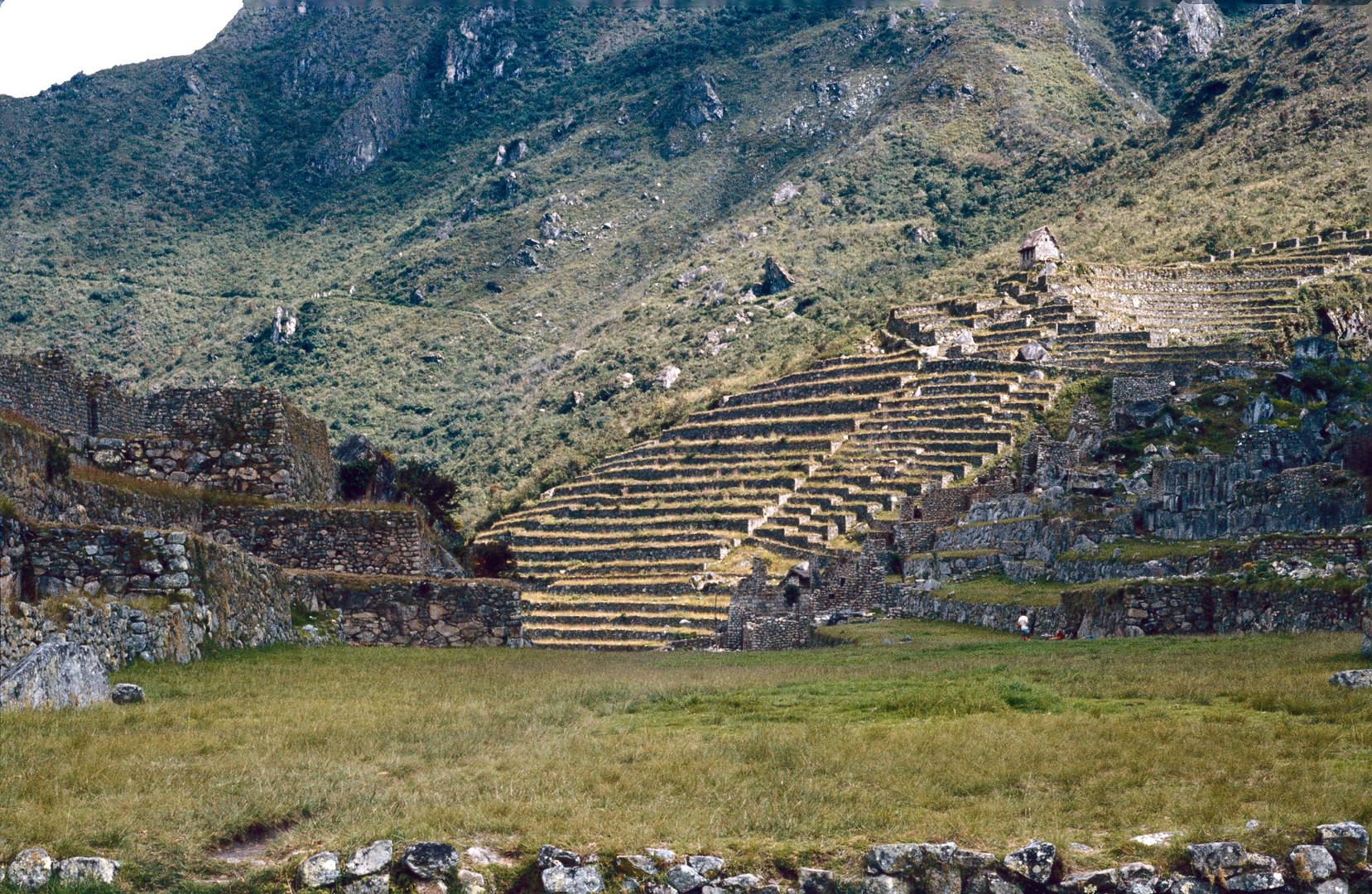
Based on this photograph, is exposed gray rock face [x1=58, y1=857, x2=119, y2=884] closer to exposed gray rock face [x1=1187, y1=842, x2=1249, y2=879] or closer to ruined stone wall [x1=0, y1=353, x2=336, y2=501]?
exposed gray rock face [x1=1187, y1=842, x2=1249, y2=879]

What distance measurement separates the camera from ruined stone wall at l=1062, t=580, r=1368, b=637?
19.1m

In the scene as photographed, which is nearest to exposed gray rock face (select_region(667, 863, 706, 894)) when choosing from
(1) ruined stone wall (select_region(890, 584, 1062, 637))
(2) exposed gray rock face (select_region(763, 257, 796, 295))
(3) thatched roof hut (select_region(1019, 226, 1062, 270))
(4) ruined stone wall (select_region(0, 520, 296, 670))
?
(4) ruined stone wall (select_region(0, 520, 296, 670))

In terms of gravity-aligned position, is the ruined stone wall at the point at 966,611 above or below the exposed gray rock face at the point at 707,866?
below

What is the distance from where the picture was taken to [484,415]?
11962 centimetres

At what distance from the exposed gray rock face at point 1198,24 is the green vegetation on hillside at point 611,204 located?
2.21 m

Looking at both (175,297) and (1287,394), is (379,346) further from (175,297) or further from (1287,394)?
(1287,394)

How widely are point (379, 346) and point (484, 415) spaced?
1343 centimetres

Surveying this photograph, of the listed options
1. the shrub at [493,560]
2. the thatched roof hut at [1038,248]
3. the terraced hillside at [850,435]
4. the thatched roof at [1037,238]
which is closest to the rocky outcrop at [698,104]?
the thatched roof at [1037,238]

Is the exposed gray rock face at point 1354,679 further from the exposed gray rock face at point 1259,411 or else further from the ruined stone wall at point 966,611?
the exposed gray rock face at point 1259,411

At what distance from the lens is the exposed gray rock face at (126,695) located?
37.0 feet

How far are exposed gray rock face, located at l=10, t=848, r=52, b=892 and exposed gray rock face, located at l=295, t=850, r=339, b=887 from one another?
1238mm

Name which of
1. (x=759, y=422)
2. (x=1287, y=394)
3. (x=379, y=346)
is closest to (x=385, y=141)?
(x=379, y=346)

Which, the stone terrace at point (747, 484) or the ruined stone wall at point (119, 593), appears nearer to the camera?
the ruined stone wall at point (119, 593)

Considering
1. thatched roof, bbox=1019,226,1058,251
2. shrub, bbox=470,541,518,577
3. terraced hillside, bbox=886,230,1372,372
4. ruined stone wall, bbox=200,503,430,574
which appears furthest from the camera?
thatched roof, bbox=1019,226,1058,251
